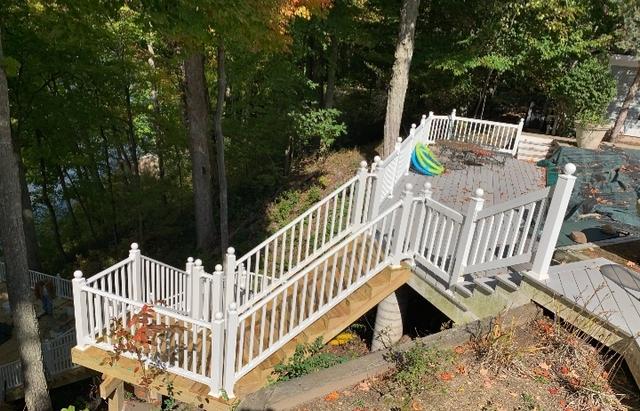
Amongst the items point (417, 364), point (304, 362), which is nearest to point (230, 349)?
point (304, 362)

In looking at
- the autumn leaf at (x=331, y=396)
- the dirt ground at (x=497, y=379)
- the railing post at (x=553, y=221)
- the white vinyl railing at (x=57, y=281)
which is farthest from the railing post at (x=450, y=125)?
the white vinyl railing at (x=57, y=281)

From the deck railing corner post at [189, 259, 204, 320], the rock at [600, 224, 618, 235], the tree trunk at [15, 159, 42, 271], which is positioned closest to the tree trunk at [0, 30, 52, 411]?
the deck railing corner post at [189, 259, 204, 320]

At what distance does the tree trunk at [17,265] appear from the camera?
5.11 meters

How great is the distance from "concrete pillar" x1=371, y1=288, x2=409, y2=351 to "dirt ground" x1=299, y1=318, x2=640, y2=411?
1686 mm

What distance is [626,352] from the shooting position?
12.0ft

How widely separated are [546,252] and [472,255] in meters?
0.75

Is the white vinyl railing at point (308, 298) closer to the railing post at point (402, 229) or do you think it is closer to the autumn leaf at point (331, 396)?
the railing post at point (402, 229)

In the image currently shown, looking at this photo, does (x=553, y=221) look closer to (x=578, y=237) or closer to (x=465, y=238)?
(x=465, y=238)

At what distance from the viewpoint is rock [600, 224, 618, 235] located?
688cm

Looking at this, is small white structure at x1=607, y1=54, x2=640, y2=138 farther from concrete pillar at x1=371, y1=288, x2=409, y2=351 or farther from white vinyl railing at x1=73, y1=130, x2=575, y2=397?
concrete pillar at x1=371, y1=288, x2=409, y2=351

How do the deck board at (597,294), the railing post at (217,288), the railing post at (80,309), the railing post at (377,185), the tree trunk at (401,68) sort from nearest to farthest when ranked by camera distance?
the deck board at (597,294) < the railing post at (80,309) < the railing post at (217,288) < the railing post at (377,185) < the tree trunk at (401,68)

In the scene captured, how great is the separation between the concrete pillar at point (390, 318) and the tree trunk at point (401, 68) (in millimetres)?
6107

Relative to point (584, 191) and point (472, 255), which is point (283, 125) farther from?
point (472, 255)

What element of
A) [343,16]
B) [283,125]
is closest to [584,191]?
[343,16]
